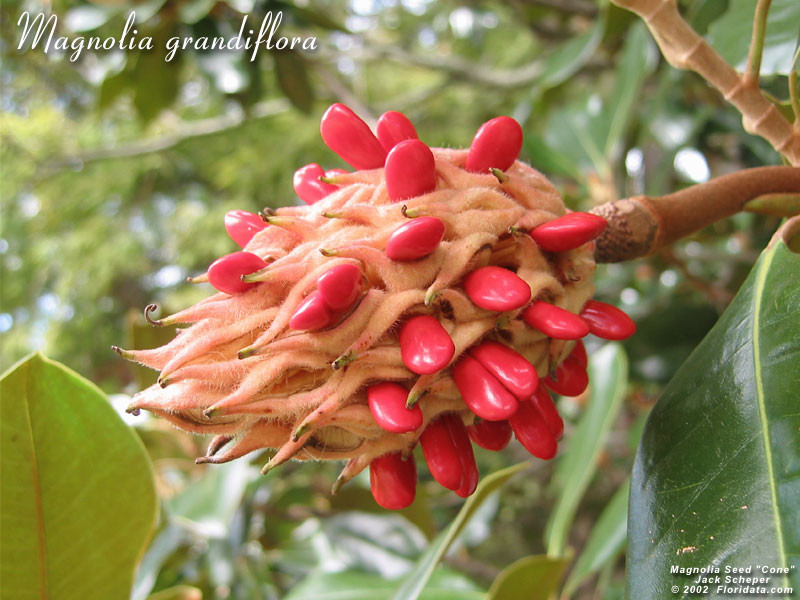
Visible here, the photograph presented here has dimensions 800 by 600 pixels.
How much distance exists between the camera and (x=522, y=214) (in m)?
0.76

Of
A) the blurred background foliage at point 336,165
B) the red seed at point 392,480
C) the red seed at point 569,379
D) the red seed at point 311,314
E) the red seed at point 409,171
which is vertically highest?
the red seed at point 409,171

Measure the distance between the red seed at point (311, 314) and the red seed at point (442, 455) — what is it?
0.20 metres

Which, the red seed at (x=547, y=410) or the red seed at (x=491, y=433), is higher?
the red seed at (x=547, y=410)

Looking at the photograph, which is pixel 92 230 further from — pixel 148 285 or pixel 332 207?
pixel 332 207

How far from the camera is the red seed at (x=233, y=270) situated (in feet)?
2.22

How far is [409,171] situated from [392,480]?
358 millimetres

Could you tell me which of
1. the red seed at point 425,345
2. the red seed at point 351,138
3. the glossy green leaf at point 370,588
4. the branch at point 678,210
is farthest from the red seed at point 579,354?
the glossy green leaf at point 370,588

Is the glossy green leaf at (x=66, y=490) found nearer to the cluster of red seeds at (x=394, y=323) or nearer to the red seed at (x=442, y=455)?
the cluster of red seeds at (x=394, y=323)

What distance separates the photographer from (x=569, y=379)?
816 mm

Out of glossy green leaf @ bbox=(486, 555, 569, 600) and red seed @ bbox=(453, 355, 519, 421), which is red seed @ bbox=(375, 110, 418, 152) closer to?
red seed @ bbox=(453, 355, 519, 421)

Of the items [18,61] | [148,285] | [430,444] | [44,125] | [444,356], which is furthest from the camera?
[148,285]

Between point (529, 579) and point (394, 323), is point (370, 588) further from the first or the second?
point (394, 323)

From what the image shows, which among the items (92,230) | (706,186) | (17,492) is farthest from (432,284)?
(92,230)

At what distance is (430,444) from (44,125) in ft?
14.8
